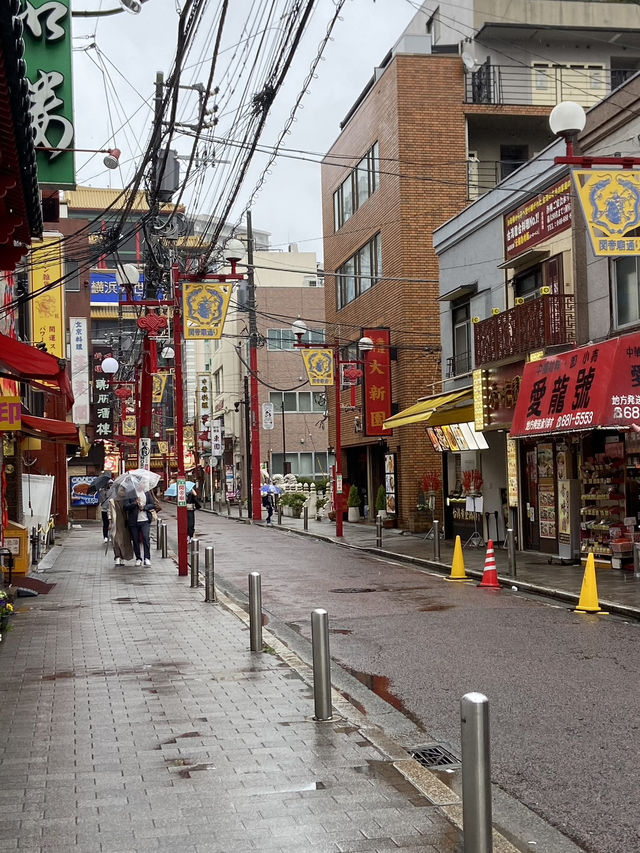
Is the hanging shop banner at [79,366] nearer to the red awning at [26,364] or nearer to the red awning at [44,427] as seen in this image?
the red awning at [44,427]

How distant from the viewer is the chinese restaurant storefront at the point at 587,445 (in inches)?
652

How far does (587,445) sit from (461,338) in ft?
27.2

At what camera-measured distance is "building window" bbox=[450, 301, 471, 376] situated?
86.9 feet

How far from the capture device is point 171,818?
5.18 metres

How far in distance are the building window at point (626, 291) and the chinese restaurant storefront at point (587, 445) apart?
1001 millimetres

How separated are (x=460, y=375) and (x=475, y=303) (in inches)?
88.3

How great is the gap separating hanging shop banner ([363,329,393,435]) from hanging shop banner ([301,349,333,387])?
2.68 meters

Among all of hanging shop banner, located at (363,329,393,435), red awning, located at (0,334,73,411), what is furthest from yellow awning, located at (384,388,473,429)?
red awning, located at (0,334,73,411)

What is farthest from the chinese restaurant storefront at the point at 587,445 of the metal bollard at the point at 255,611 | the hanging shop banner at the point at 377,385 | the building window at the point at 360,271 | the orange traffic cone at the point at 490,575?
the building window at the point at 360,271

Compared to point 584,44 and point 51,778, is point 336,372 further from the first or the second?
point 51,778

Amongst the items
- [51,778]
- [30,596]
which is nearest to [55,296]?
[30,596]

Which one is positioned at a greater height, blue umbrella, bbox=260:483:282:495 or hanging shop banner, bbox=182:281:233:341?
hanging shop banner, bbox=182:281:233:341

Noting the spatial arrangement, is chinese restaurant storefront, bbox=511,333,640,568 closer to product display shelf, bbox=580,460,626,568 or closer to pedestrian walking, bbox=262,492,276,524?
product display shelf, bbox=580,460,626,568

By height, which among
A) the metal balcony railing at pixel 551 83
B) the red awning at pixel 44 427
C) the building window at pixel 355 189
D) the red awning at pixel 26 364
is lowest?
the red awning at pixel 44 427
